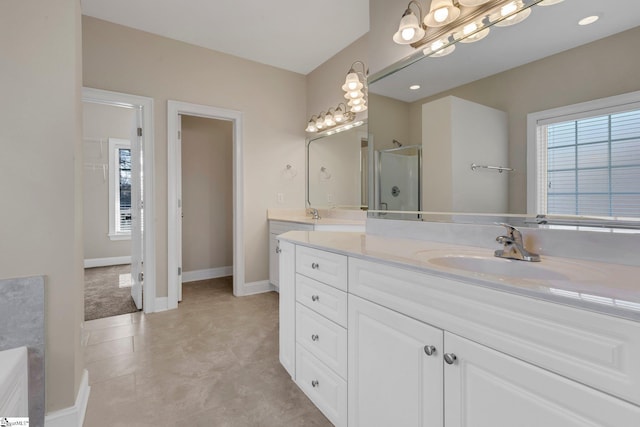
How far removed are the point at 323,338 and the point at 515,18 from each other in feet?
5.42

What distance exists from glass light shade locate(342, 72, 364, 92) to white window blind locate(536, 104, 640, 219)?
1.95 metres

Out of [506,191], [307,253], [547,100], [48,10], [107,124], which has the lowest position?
[307,253]

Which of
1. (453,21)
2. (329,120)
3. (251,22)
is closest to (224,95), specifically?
(251,22)

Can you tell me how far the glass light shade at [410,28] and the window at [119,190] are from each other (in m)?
5.19

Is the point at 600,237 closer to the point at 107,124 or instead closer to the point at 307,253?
the point at 307,253

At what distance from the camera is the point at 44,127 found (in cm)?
127

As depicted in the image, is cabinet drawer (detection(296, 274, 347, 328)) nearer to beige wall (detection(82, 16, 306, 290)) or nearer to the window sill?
beige wall (detection(82, 16, 306, 290))

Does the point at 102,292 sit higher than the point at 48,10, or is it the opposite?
the point at 48,10

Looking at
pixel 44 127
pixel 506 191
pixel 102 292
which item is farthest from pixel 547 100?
pixel 102 292

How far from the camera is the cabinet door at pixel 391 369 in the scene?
906mm

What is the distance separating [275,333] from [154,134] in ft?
7.16

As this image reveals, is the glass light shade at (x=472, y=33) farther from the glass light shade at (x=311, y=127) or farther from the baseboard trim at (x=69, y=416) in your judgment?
the baseboard trim at (x=69, y=416)

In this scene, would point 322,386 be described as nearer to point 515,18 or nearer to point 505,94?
point 505,94

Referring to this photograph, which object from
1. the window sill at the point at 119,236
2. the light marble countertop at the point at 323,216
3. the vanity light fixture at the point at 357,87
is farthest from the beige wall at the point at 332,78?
the window sill at the point at 119,236
